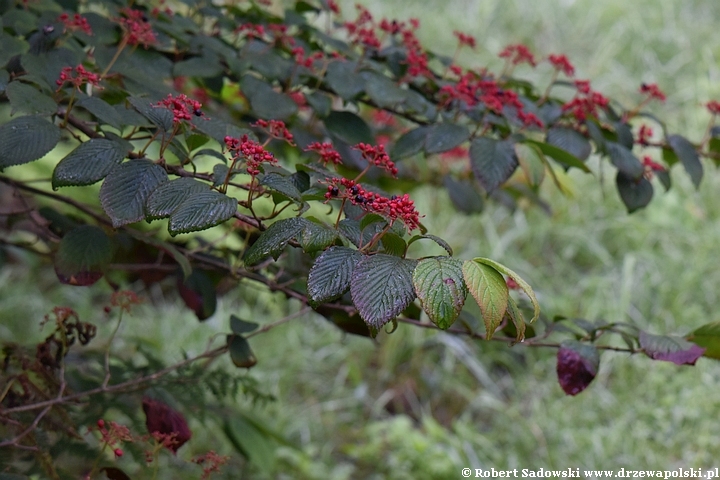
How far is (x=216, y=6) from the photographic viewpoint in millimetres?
1243

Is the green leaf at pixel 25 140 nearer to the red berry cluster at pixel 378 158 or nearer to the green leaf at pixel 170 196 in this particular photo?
the green leaf at pixel 170 196

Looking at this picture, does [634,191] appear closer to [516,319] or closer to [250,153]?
[516,319]

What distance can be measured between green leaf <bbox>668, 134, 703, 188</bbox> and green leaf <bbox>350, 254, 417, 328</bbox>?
715 millimetres

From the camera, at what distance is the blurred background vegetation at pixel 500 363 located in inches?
86.5

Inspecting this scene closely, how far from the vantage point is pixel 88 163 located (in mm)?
719

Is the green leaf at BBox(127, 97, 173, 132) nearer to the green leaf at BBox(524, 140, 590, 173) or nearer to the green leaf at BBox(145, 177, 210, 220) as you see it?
the green leaf at BBox(145, 177, 210, 220)

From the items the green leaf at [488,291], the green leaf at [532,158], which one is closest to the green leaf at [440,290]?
the green leaf at [488,291]

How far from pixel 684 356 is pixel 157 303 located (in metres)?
2.76

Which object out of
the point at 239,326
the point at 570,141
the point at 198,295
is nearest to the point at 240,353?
the point at 239,326

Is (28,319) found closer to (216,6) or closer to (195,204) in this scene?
(216,6)

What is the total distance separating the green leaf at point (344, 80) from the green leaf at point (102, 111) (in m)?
0.36

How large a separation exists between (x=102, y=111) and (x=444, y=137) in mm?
467

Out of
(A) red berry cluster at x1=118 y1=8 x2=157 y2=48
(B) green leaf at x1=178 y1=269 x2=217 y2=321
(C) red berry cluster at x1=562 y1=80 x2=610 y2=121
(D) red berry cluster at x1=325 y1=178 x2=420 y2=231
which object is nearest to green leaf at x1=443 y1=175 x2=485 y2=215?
(C) red berry cluster at x1=562 y1=80 x2=610 y2=121

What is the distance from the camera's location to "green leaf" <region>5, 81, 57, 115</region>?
763mm
